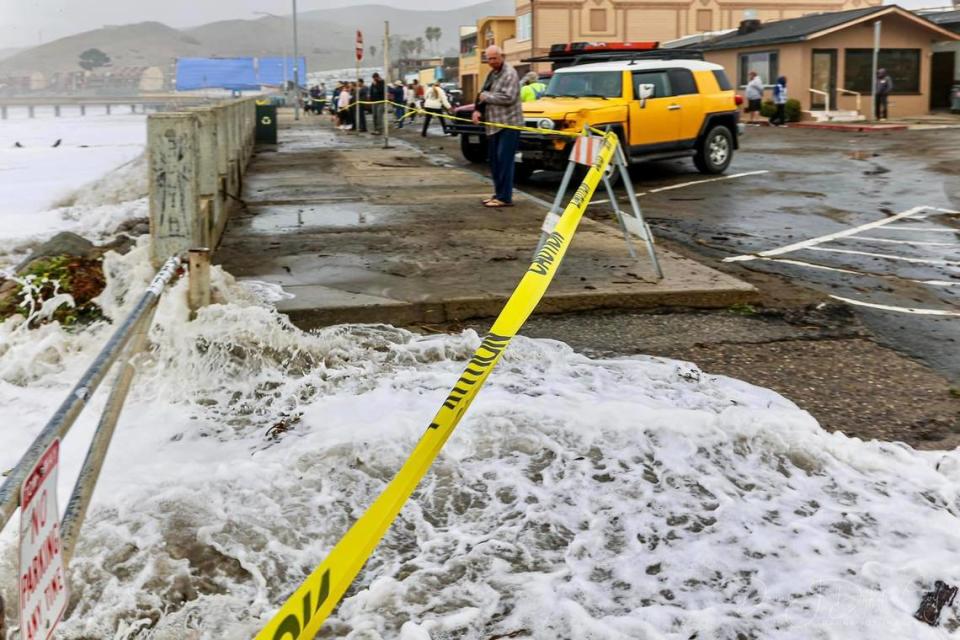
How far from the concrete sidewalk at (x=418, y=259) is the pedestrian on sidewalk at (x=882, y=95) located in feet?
82.4

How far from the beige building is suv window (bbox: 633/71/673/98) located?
38.7 meters

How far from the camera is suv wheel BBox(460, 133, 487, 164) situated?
1902 centimetres

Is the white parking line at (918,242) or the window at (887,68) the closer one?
the white parking line at (918,242)

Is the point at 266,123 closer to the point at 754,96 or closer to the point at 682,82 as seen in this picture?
the point at 682,82

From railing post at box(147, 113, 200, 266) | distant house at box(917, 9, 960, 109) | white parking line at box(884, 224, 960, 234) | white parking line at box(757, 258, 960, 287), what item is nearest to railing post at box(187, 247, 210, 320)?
railing post at box(147, 113, 200, 266)

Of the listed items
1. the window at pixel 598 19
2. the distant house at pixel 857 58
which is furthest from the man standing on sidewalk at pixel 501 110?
the window at pixel 598 19

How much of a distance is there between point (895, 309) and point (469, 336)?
10.7ft

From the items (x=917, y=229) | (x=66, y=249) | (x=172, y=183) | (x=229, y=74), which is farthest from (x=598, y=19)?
(x=229, y=74)

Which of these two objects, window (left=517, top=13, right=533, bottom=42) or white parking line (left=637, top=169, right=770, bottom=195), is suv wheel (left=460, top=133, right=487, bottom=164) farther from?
window (left=517, top=13, right=533, bottom=42)

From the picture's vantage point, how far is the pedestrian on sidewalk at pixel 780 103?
3366 centimetres

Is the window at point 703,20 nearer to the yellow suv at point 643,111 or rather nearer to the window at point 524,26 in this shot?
the window at point 524,26

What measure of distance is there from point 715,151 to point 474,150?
502 cm

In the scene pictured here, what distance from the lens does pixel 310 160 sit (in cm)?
1920

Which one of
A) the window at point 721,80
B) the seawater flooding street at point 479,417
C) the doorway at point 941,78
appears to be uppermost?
the doorway at point 941,78
